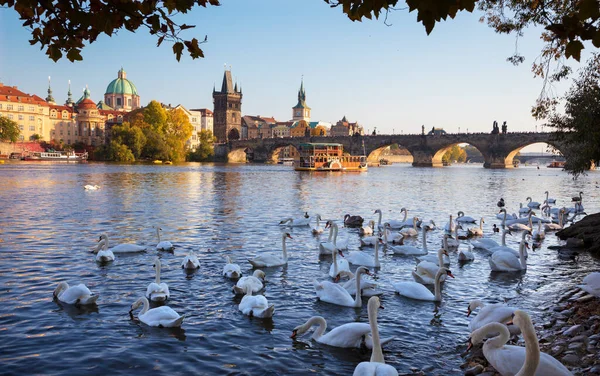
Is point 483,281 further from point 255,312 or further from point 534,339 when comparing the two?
point 534,339

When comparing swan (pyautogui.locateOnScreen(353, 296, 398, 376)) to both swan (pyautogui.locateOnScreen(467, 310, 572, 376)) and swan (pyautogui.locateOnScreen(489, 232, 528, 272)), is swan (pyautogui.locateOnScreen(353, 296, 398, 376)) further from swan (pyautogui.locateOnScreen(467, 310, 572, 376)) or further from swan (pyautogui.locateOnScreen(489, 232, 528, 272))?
swan (pyautogui.locateOnScreen(489, 232, 528, 272))

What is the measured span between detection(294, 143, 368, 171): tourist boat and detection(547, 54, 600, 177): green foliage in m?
54.6

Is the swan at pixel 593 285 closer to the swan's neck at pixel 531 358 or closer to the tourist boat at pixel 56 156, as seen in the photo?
the swan's neck at pixel 531 358

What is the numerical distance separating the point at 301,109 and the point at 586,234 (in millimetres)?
181206

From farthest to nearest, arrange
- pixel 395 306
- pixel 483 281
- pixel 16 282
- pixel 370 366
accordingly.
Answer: pixel 483 281, pixel 16 282, pixel 395 306, pixel 370 366

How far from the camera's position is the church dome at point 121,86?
489ft

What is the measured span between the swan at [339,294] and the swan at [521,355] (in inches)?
116

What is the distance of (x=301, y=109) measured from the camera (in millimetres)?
192125

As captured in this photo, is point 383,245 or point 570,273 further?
point 383,245

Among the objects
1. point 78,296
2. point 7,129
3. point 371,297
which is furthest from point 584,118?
point 7,129

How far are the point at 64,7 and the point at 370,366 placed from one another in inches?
165

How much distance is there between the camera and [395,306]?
841 centimetres

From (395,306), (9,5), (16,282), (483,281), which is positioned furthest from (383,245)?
(9,5)

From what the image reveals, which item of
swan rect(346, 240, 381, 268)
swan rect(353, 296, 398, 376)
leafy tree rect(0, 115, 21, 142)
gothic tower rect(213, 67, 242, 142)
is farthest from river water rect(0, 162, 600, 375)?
gothic tower rect(213, 67, 242, 142)
